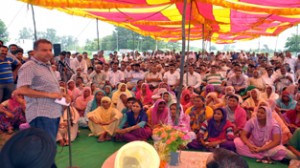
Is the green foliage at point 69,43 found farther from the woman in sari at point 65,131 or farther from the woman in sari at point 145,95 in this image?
the woman in sari at point 65,131

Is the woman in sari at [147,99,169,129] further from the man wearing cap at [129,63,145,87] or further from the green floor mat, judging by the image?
the man wearing cap at [129,63,145,87]

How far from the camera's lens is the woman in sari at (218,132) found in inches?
153

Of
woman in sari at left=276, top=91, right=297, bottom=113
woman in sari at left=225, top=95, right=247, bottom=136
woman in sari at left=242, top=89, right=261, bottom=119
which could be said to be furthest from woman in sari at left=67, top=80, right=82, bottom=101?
woman in sari at left=276, top=91, right=297, bottom=113

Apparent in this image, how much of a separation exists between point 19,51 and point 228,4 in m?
4.56

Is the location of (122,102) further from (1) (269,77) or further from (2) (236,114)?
(1) (269,77)

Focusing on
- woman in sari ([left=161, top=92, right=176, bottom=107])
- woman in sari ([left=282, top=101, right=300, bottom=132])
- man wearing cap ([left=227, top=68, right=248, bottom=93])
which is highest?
man wearing cap ([left=227, top=68, right=248, bottom=93])

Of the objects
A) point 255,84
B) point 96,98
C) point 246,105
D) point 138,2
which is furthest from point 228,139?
point 138,2

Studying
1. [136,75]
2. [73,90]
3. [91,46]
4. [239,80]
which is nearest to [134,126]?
[73,90]

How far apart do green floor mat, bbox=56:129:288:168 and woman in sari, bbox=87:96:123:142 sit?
158 mm

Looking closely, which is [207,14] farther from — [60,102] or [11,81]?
[60,102]

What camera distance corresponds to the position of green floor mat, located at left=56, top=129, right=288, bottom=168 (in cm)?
352

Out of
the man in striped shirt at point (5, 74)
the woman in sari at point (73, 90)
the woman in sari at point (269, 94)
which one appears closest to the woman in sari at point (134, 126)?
the woman in sari at point (73, 90)

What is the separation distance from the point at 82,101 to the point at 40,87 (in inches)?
133

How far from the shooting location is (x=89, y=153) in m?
3.90
